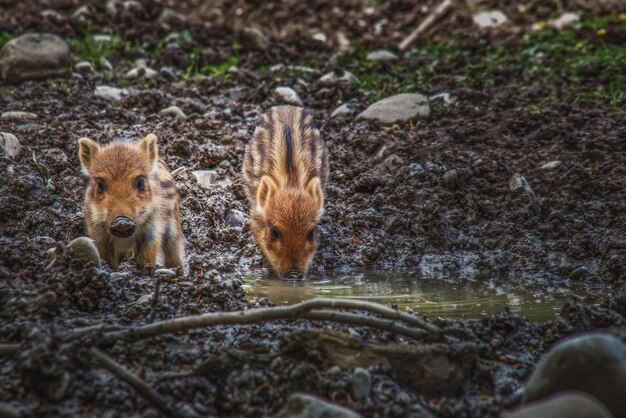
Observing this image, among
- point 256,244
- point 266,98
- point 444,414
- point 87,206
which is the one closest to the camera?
point 444,414

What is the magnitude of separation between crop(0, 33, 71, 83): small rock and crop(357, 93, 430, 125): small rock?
3493mm

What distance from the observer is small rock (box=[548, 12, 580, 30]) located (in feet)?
30.4

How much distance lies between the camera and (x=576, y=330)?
3514mm

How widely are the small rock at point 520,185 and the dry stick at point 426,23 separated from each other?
153 inches

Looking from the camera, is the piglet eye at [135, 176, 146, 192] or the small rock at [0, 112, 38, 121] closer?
the piglet eye at [135, 176, 146, 192]

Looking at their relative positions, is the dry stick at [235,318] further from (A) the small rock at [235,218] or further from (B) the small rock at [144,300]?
(A) the small rock at [235,218]

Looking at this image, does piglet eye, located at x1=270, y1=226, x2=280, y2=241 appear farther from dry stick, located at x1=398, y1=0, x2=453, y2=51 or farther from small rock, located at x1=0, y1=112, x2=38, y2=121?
dry stick, located at x1=398, y1=0, x2=453, y2=51

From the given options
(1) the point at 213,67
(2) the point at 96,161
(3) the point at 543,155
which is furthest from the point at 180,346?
(1) the point at 213,67

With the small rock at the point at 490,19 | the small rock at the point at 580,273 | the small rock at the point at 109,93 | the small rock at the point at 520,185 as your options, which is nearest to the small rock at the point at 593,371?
the small rock at the point at 580,273

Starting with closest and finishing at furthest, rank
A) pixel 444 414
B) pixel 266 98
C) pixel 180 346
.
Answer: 1. pixel 444 414
2. pixel 180 346
3. pixel 266 98

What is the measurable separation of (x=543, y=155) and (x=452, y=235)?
4.29ft

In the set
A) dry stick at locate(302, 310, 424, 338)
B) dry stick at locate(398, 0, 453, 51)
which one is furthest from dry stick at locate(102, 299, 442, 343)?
dry stick at locate(398, 0, 453, 51)

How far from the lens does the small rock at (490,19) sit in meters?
9.78

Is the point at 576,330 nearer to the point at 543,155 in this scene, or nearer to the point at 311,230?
the point at 311,230
